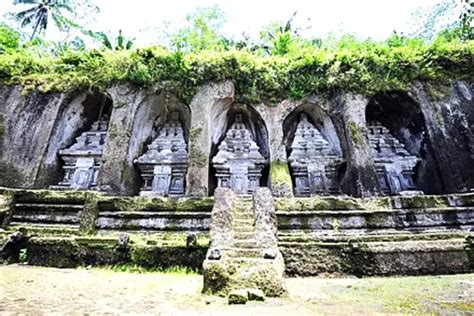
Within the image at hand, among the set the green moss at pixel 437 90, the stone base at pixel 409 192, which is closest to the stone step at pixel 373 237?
the stone base at pixel 409 192

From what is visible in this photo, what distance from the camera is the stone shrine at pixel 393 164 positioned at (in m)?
10.9

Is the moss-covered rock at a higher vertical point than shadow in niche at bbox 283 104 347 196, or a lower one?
lower

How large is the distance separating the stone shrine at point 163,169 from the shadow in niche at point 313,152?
11.7 feet

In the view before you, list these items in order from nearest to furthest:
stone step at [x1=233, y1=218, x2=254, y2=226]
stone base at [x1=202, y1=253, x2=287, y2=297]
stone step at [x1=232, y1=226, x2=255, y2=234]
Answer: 1. stone base at [x1=202, y1=253, x2=287, y2=297]
2. stone step at [x1=232, y1=226, x2=255, y2=234]
3. stone step at [x1=233, y1=218, x2=254, y2=226]

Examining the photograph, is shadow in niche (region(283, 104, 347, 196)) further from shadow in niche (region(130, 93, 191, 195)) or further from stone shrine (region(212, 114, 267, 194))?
shadow in niche (region(130, 93, 191, 195))

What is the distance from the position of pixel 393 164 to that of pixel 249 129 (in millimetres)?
4920

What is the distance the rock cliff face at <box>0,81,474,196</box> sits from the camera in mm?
9812

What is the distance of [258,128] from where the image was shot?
39.5 feet

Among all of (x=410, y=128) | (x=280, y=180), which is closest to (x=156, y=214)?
(x=280, y=180)

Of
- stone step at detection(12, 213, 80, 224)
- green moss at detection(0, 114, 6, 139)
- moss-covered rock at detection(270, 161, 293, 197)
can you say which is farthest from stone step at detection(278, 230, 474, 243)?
green moss at detection(0, 114, 6, 139)

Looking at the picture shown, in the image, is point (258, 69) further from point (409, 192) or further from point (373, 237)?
point (373, 237)

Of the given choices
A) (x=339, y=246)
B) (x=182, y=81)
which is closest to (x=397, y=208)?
(x=339, y=246)

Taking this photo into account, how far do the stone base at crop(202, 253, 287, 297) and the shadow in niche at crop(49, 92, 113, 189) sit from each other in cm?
868

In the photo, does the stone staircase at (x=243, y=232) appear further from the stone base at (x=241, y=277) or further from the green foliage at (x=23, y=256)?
the green foliage at (x=23, y=256)
